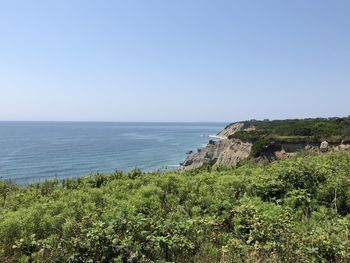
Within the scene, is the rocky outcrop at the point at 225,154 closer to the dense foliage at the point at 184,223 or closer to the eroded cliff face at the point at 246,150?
the eroded cliff face at the point at 246,150

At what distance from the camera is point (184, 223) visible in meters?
6.26

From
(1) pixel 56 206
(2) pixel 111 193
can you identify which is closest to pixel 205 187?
(2) pixel 111 193

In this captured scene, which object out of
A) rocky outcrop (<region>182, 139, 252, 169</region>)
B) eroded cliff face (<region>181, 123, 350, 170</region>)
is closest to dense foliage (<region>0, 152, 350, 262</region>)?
eroded cliff face (<region>181, 123, 350, 170</region>)

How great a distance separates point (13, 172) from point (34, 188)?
145 feet

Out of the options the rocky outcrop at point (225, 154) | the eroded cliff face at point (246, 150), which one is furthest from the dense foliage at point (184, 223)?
the rocky outcrop at point (225, 154)

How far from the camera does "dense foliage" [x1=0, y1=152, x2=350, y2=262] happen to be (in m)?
5.49

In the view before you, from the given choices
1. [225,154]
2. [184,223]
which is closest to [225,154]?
[225,154]

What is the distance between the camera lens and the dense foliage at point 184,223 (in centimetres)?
549

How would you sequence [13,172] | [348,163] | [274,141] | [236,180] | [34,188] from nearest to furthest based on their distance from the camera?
[236,180] → [34,188] → [348,163] → [274,141] → [13,172]

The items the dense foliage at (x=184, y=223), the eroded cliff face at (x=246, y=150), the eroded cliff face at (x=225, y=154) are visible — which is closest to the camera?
the dense foliage at (x=184, y=223)

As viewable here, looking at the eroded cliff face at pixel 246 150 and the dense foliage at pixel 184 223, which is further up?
the dense foliage at pixel 184 223

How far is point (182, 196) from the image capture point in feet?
29.3

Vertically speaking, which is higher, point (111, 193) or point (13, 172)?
point (111, 193)

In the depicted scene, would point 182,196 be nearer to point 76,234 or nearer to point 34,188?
point 76,234
